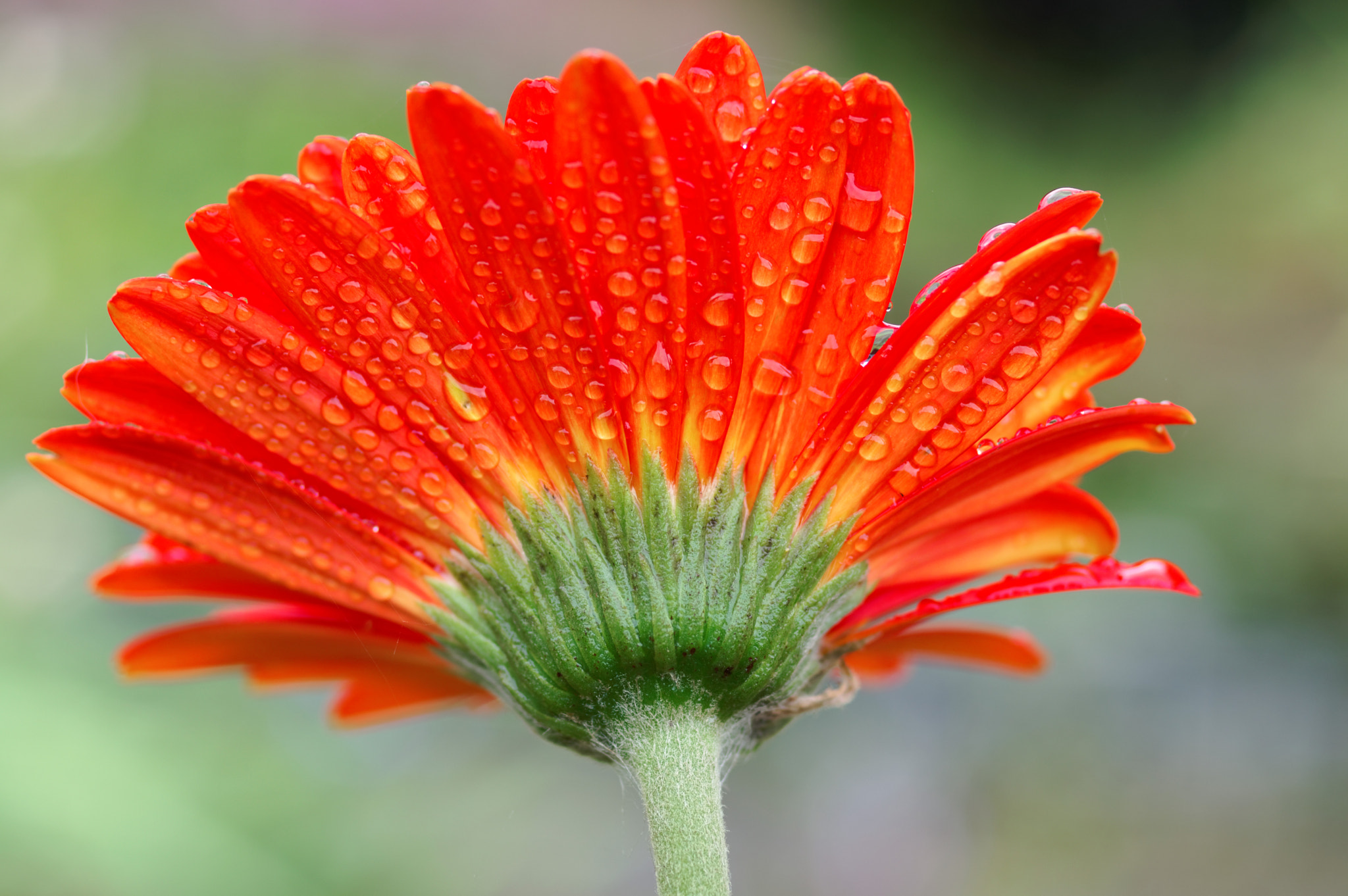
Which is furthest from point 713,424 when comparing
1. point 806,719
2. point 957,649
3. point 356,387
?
point 806,719

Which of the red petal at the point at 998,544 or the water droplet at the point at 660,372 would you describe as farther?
the red petal at the point at 998,544

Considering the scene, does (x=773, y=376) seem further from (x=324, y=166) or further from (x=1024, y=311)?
(x=324, y=166)

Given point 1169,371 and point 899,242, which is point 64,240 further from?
point 1169,371

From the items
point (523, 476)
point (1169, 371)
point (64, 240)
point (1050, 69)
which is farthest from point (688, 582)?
point (1050, 69)

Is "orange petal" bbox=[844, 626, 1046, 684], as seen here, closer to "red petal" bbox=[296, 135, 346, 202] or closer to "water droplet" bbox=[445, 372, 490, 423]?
"water droplet" bbox=[445, 372, 490, 423]

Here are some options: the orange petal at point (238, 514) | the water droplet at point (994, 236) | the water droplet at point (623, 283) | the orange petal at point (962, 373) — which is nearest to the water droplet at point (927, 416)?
the orange petal at point (962, 373)

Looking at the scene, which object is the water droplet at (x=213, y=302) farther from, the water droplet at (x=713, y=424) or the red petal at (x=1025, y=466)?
the red petal at (x=1025, y=466)

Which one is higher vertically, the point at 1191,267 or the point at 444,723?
the point at 1191,267

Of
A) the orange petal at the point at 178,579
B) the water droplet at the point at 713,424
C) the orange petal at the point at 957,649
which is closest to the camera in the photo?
the water droplet at the point at 713,424
